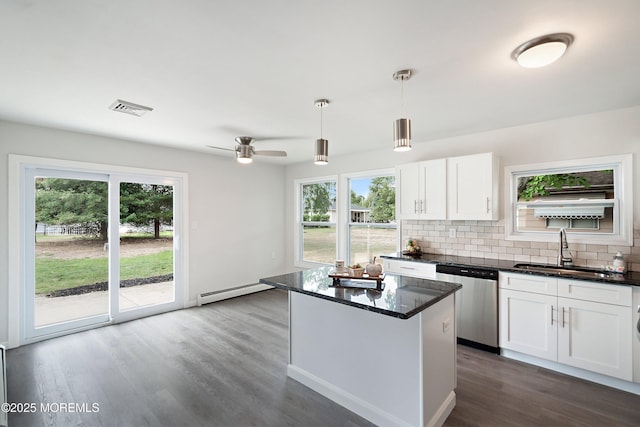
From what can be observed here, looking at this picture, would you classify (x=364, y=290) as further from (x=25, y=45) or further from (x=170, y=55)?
(x=25, y=45)

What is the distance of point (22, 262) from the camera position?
3.42m

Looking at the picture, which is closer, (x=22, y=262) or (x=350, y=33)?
(x=350, y=33)

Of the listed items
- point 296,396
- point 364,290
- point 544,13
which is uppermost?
point 544,13

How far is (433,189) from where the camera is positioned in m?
3.86

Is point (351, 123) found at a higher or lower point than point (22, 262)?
higher

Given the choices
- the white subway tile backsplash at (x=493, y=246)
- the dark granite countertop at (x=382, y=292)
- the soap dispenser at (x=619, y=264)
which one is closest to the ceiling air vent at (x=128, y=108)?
the dark granite countertop at (x=382, y=292)

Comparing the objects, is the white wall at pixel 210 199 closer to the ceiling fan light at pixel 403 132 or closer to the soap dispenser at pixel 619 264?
the ceiling fan light at pixel 403 132

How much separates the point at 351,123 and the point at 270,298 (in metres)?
3.39

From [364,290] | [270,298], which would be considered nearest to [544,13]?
[364,290]

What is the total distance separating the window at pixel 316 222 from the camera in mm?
5586

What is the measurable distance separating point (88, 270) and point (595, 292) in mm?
5670

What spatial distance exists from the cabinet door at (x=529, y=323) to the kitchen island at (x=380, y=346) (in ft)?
3.73

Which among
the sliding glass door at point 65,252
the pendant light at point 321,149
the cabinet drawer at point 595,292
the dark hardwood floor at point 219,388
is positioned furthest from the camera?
the sliding glass door at point 65,252

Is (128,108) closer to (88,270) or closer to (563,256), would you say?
(88,270)
